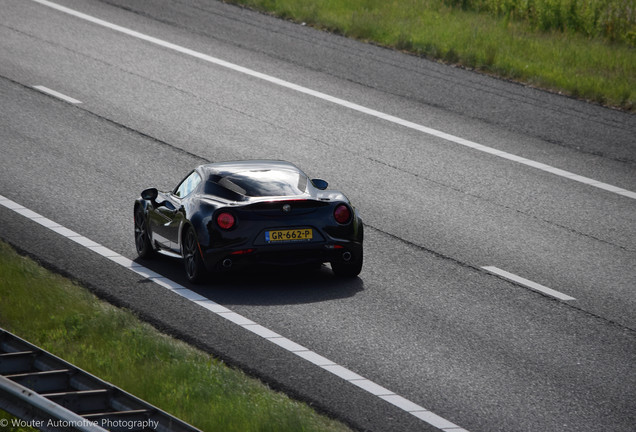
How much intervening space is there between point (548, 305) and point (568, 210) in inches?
153

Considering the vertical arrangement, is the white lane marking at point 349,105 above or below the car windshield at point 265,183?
below

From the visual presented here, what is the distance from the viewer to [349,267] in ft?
38.3

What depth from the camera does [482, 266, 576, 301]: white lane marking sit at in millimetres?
11516

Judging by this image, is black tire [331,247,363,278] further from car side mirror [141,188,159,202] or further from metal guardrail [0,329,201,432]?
metal guardrail [0,329,201,432]

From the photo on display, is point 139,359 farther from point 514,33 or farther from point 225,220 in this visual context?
point 514,33

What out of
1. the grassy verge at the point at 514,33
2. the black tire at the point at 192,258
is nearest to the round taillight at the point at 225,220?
the black tire at the point at 192,258

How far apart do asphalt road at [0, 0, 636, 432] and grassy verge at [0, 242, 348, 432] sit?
0.36m

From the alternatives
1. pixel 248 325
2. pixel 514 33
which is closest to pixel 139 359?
pixel 248 325

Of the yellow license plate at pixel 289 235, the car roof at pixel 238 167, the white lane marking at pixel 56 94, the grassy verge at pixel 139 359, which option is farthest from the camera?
the white lane marking at pixel 56 94

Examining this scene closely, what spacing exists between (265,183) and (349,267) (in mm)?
1246

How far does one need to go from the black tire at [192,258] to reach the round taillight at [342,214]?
1417 millimetres

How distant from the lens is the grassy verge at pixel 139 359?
7.94m

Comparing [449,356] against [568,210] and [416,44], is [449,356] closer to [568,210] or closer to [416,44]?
[568,210]

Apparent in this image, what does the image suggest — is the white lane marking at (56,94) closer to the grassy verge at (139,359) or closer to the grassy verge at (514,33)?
the grassy verge at (514,33)
